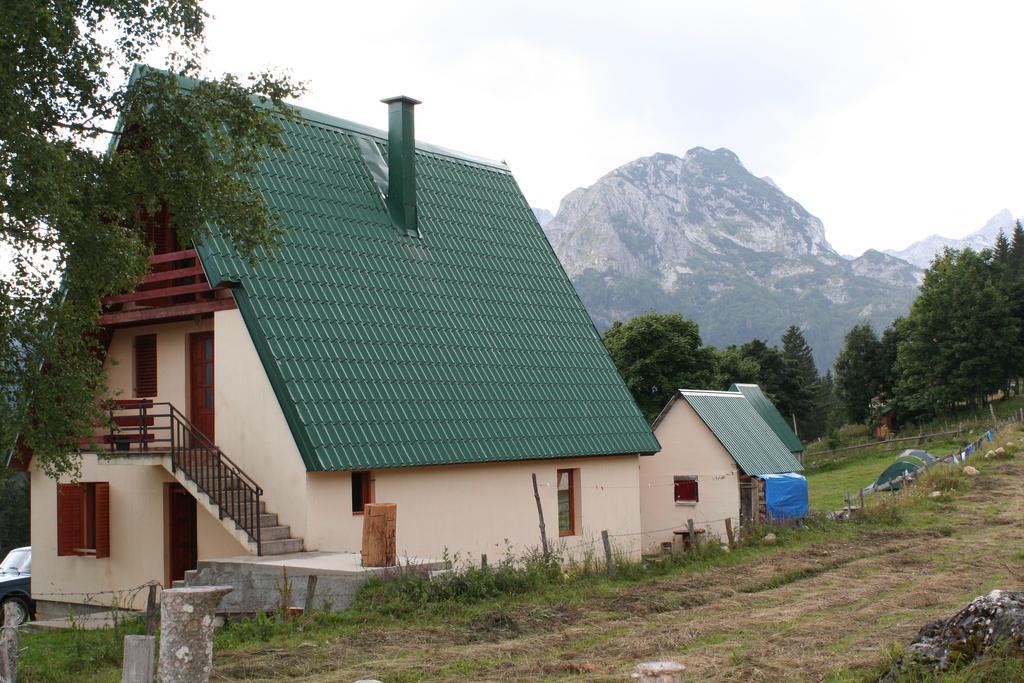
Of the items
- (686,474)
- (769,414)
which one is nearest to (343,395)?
(686,474)

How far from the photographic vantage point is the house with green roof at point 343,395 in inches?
739

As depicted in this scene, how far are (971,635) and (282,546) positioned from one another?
37.9ft

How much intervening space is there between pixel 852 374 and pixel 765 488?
5857cm

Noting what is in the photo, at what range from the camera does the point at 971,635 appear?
8984 millimetres

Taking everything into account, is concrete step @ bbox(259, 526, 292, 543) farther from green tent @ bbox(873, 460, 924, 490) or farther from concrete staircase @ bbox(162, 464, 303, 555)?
green tent @ bbox(873, 460, 924, 490)

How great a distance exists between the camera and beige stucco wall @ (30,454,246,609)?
65.5 feet

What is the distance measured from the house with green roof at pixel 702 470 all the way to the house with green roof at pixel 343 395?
12.1ft

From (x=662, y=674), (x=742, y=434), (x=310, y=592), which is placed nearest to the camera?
(x=662, y=674)

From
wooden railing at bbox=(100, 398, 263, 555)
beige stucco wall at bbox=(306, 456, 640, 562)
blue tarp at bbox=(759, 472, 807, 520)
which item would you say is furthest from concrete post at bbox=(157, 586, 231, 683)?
blue tarp at bbox=(759, 472, 807, 520)

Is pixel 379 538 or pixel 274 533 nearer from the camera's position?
pixel 379 538

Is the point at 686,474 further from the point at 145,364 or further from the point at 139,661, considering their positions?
the point at 139,661

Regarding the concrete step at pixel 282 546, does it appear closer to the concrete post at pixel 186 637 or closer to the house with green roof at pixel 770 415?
the concrete post at pixel 186 637

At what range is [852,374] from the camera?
84.2 metres

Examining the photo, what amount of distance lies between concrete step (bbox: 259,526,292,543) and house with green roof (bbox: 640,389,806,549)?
12.4 m
